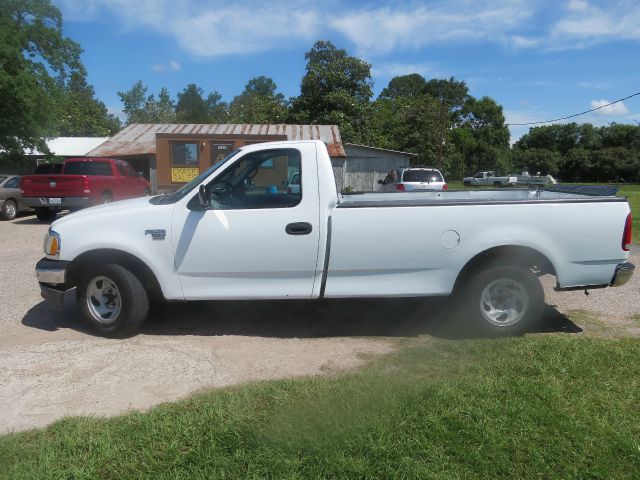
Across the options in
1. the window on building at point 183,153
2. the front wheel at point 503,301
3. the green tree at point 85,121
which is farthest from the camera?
the green tree at point 85,121

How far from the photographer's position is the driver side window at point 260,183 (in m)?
5.05

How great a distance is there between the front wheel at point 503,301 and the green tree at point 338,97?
29.7 m

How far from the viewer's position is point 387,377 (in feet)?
13.6

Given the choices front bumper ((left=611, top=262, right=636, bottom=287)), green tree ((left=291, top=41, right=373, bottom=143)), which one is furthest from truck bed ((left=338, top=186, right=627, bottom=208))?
green tree ((left=291, top=41, right=373, bottom=143))

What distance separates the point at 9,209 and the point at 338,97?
23.1m

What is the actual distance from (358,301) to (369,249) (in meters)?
1.74

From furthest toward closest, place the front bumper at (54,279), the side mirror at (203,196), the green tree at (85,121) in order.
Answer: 1. the green tree at (85,121)
2. the front bumper at (54,279)
3. the side mirror at (203,196)

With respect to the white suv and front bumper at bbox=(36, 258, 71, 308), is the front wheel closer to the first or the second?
front bumper at bbox=(36, 258, 71, 308)

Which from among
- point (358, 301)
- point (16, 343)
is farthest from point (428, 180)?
point (16, 343)

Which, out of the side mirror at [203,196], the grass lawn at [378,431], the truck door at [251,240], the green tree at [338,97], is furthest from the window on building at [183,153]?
the green tree at [338,97]

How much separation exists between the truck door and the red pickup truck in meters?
10.7

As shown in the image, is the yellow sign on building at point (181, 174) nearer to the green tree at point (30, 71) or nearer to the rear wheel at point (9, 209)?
the rear wheel at point (9, 209)

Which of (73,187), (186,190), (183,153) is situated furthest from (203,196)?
(183,153)

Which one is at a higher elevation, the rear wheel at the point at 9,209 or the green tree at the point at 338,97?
the green tree at the point at 338,97
